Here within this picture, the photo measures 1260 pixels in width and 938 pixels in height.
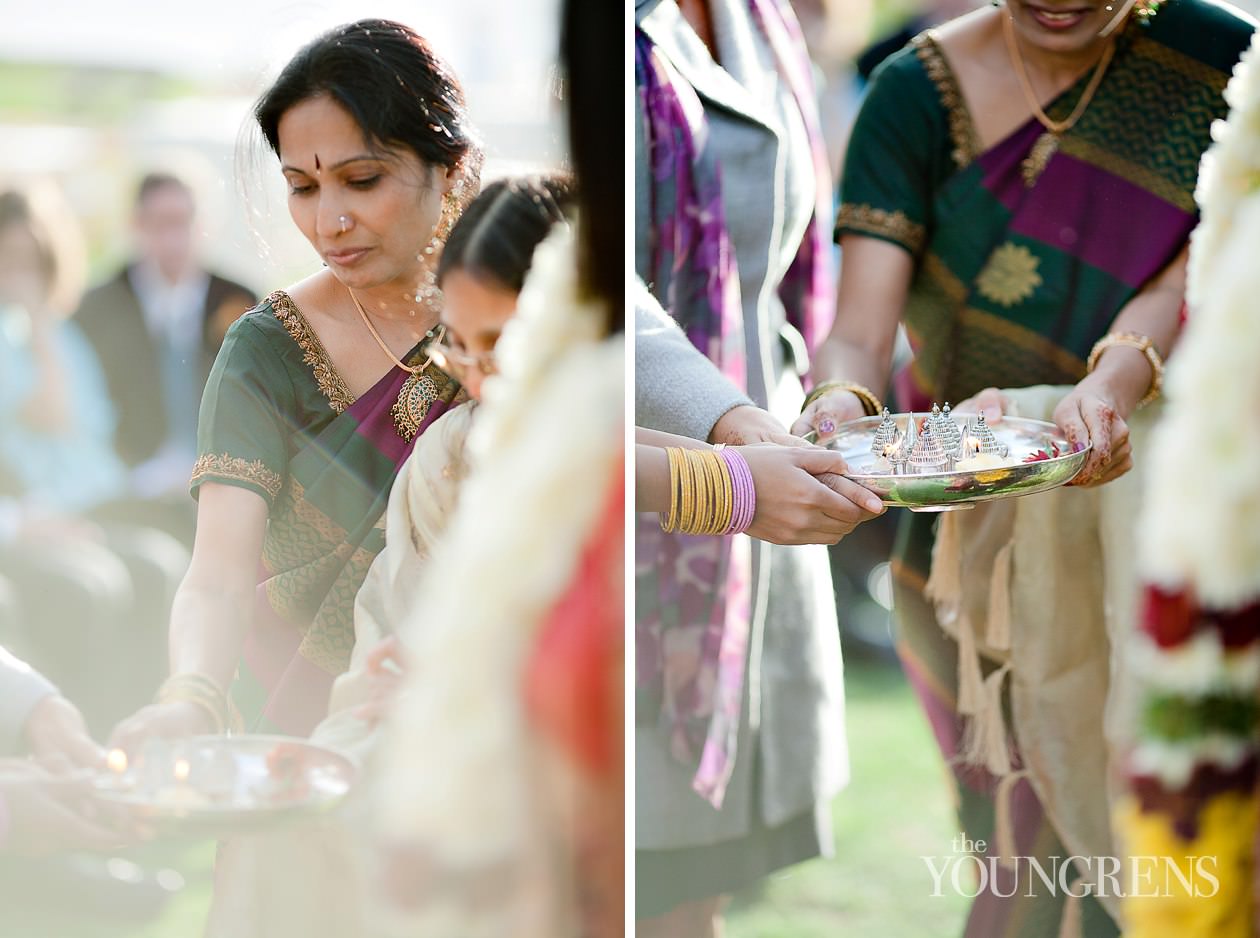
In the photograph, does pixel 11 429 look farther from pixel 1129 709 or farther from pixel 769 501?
pixel 1129 709

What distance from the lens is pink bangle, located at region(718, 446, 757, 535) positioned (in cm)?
115

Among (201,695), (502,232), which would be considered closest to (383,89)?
(502,232)

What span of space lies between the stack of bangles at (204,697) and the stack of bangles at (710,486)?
444 mm

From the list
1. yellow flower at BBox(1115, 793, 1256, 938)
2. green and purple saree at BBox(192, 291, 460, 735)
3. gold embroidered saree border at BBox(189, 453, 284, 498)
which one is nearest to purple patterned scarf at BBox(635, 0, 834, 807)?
green and purple saree at BBox(192, 291, 460, 735)

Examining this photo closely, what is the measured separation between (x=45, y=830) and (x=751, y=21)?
1.13 metres

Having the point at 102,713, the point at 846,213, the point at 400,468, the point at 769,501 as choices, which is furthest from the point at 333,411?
the point at 846,213

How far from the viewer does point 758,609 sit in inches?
57.6

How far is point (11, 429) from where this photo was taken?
0.95m

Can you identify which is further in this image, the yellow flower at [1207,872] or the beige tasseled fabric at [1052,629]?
the beige tasseled fabric at [1052,629]

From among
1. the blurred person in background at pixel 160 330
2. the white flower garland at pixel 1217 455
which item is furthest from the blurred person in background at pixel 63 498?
the white flower garland at pixel 1217 455

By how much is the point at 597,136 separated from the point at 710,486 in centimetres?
35

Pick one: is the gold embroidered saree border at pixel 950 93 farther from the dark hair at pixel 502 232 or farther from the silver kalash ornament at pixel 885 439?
the dark hair at pixel 502 232

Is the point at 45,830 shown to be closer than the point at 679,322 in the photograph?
Yes

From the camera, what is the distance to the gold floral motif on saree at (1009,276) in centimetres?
134
